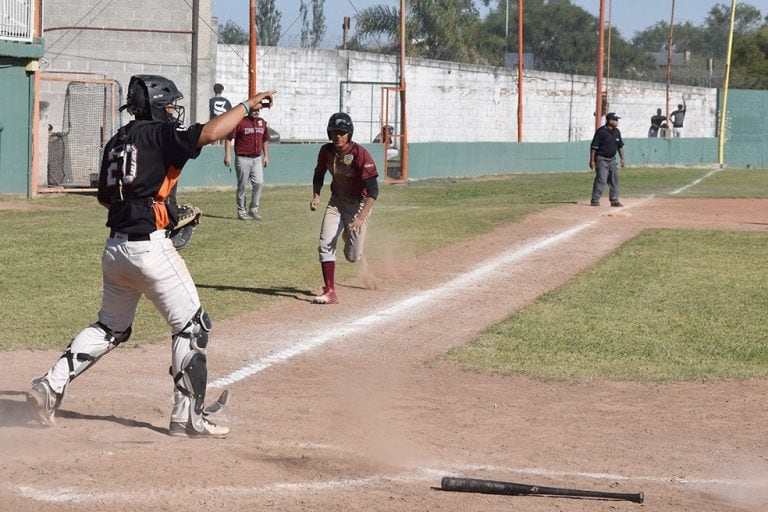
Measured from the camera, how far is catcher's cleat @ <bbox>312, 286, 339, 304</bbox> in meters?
11.9

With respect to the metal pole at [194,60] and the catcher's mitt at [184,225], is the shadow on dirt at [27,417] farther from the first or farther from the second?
the metal pole at [194,60]

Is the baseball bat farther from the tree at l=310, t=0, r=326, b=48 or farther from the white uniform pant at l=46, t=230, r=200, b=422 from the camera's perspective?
the tree at l=310, t=0, r=326, b=48

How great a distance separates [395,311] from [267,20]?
44818 mm

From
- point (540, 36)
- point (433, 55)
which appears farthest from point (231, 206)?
point (540, 36)

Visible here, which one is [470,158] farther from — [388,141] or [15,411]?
[15,411]

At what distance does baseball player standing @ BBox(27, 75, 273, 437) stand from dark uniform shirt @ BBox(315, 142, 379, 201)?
16.6 ft

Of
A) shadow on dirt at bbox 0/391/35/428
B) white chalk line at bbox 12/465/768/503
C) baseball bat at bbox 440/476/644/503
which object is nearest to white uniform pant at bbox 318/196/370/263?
shadow on dirt at bbox 0/391/35/428

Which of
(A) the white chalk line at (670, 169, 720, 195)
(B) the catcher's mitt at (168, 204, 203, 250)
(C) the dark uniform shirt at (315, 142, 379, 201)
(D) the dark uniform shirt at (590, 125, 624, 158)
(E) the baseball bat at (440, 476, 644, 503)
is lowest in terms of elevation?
(E) the baseball bat at (440, 476, 644, 503)

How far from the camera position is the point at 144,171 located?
6340 mm

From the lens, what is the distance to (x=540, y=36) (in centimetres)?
8375

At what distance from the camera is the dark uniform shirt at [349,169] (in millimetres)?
11758

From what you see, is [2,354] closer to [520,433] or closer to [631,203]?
[520,433]

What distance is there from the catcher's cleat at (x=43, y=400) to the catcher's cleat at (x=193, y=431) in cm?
69

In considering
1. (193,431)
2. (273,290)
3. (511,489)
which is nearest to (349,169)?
(273,290)
